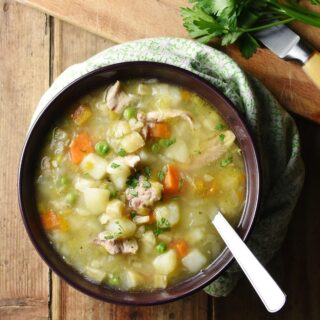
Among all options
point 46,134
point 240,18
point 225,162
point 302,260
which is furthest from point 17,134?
point 302,260

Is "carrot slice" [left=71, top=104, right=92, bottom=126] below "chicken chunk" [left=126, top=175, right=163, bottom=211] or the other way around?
the other way around

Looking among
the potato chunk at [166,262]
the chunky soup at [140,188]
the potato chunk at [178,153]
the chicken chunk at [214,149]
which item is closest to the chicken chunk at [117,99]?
the chunky soup at [140,188]

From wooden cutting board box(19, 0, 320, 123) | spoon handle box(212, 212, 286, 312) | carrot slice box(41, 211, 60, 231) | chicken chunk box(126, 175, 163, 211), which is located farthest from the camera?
wooden cutting board box(19, 0, 320, 123)

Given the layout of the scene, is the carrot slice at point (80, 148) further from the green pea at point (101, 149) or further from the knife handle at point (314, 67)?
the knife handle at point (314, 67)

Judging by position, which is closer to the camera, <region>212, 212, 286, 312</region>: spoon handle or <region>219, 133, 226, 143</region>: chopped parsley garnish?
<region>212, 212, 286, 312</region>: spoon handle

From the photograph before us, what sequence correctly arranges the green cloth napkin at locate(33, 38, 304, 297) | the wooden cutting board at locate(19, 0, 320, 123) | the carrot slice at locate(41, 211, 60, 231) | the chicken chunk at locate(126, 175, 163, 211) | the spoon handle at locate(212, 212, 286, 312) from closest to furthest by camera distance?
the spoon handle at locate(212, 212, 286, 312)
the chicken chunk at locate(126, 175, 163, 211)
the carrot slice at locate(41, 211, 60, 231)
the green cloth napkin at locate(33, 38, 304, 297)
the wooden cutting board at locate(19, 0, 320, 123)

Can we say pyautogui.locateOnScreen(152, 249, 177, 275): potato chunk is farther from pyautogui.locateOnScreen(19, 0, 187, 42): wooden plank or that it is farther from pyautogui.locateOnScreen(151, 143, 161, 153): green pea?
pyautogui.locateOnScreen(19, 0, 187, 42): wooden plank

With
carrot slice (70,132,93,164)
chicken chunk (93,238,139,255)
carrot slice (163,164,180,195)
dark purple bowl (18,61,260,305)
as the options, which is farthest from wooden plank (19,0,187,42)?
chicken chunk (93,238,139,255)

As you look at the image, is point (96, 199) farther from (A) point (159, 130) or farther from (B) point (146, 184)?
(A) point (159, 130)
